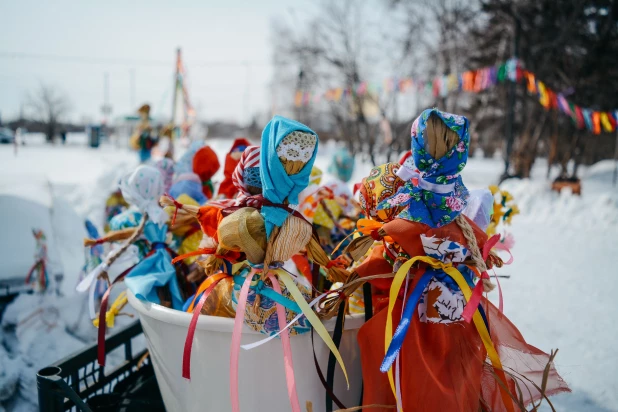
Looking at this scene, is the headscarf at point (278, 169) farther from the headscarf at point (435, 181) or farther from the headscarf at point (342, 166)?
the headscarf at point (342, 166)

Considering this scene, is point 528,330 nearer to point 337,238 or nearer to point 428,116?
point 337,238

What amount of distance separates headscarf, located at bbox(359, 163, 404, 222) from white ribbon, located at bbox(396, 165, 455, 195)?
8 cm

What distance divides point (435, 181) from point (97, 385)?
1.74 m

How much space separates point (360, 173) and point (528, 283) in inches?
297

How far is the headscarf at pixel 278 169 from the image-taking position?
1354 millimetres

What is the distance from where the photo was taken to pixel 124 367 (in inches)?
82.7

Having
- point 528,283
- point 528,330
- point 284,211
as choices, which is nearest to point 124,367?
point 284,211

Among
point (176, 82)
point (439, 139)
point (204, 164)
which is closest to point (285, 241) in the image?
point (439, 139)

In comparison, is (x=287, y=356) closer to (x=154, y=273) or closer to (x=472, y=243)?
(x=472, y=243)

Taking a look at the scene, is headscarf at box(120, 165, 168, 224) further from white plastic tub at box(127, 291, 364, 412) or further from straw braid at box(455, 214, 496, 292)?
straw braid at box(455, 214, 496, 292)

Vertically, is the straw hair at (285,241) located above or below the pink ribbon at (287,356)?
above

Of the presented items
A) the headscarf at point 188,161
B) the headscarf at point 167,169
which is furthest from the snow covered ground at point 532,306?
the headscarf at point 188,161

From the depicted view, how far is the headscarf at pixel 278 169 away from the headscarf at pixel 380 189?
23cm

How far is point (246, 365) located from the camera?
1.40 metres
